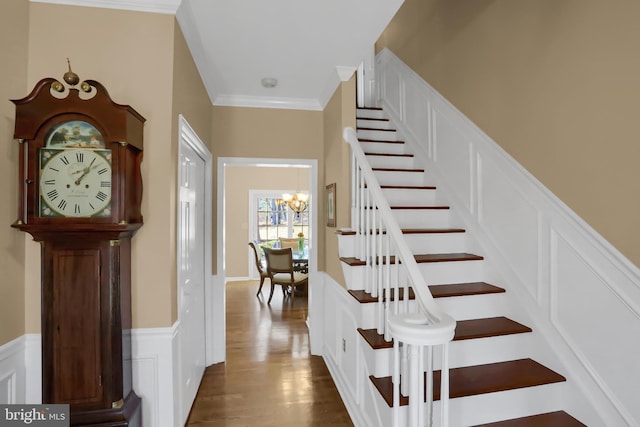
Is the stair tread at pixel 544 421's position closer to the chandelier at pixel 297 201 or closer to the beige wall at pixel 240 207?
the chandelier at pixel 297 201

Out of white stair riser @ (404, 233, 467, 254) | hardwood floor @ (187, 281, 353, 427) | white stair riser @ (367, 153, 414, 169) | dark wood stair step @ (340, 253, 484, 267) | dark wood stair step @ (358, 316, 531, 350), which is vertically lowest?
hardwood floor @ (187, 281, 353, 427)

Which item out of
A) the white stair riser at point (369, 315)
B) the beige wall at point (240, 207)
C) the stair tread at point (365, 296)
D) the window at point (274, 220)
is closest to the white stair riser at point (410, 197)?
the stair tread at point (365, 296)

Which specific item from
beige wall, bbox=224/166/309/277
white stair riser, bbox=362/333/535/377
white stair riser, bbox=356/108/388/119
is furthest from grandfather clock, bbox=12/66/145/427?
beige wall, bbox=224/166/309/277

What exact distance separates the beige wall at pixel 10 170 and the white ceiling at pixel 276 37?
266 millimetres

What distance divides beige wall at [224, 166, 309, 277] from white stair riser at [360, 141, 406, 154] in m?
4.58

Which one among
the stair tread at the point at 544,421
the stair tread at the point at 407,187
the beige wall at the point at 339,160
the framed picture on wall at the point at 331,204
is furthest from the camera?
the framed picture on wall at the point at 331,204

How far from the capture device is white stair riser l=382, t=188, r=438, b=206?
2662 mm

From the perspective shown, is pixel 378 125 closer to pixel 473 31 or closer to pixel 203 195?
pixel 473 31

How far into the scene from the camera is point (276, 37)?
2.07 metres

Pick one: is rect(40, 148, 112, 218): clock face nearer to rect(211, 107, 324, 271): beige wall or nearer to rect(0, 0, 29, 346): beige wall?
rect(0, 0, 29, 346): beige wall

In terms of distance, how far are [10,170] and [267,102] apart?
2113mm

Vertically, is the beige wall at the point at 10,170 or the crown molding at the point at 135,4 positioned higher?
the crown molding at the point at 135,4

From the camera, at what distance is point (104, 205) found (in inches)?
54.8

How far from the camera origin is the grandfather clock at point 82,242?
53.3 inches
